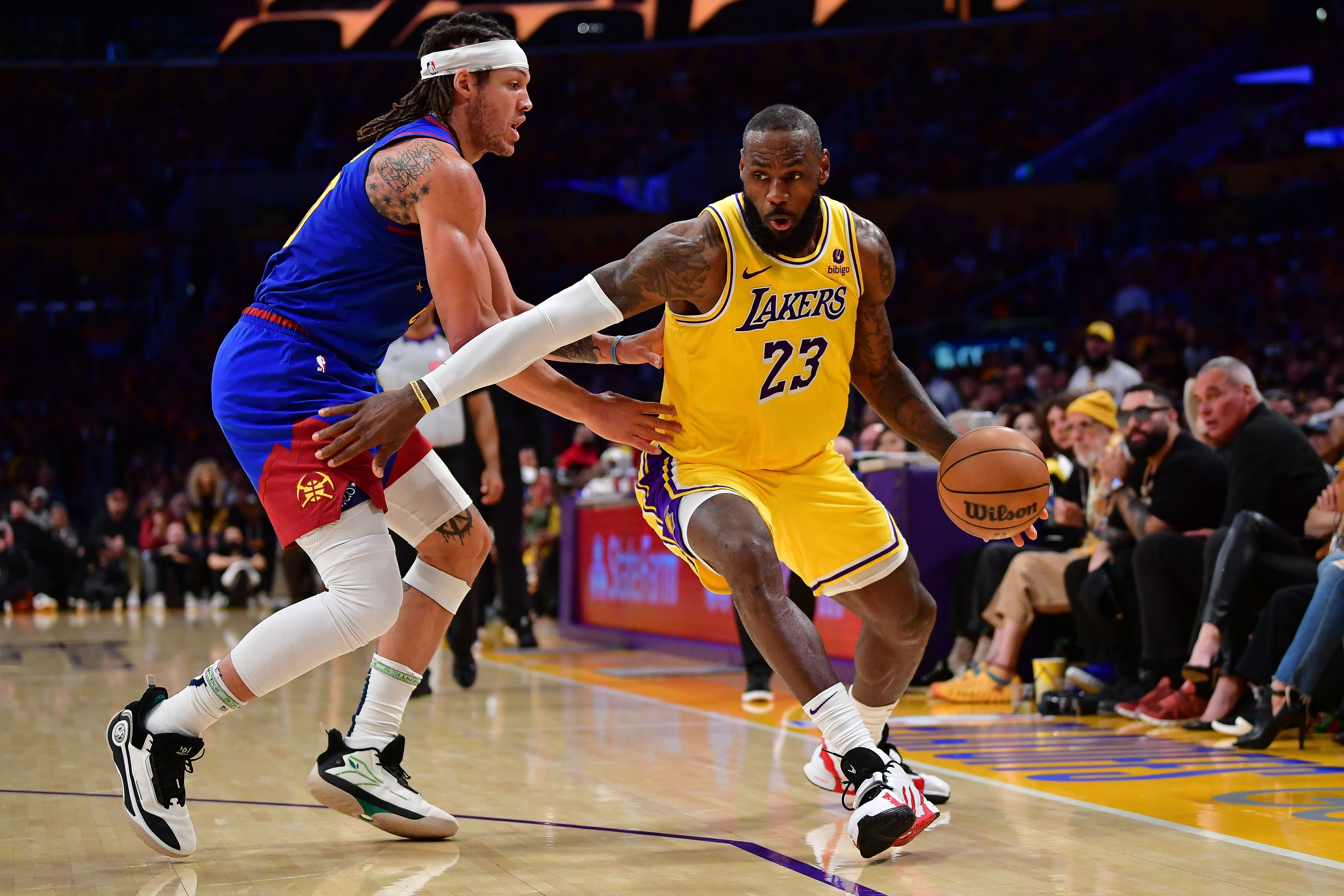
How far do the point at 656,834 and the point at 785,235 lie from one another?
1.57 m

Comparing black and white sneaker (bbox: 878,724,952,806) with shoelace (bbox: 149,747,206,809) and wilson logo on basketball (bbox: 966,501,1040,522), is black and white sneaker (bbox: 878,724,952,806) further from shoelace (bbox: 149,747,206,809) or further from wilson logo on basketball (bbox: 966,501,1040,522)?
shoelace (bbox: 149,747,206,809)

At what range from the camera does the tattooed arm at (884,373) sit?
3664 millimetres

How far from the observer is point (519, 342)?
3.28 m

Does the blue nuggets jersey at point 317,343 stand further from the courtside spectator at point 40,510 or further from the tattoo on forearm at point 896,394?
the courtside spectator at point 40,510

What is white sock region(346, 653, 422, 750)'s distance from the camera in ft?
11.8

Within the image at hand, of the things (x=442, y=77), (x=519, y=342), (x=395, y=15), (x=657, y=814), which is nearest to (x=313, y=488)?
(x=519, y=342)

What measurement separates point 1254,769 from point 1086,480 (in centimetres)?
246

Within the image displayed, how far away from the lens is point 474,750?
4.97 metres

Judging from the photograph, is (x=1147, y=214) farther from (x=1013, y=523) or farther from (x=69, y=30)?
(x=69, y=30)

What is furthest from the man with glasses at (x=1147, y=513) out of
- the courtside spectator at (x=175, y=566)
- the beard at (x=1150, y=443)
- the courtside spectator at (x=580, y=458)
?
the courtside spectator at (x=175, y=566)

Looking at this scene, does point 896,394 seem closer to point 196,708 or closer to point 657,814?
point 657,814

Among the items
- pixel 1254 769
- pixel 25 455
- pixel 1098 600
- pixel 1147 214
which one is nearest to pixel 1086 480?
pixel 1098 600

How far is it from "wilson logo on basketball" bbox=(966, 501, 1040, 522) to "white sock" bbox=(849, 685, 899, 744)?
546 mm

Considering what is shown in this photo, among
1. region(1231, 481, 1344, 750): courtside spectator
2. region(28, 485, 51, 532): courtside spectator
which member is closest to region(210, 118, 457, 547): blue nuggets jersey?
region(1231, 481, 1344, 750): courtside spectator
